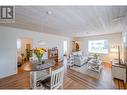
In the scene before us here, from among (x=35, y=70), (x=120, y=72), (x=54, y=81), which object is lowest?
(x=120, y=72)

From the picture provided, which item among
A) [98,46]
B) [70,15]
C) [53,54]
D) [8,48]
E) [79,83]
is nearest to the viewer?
[70,15]

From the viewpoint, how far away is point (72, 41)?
10375 millimetres

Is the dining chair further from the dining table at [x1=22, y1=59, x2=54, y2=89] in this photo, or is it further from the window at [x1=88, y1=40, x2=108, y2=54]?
the window at [x1=88, y1=40, x2=108, y2=54]

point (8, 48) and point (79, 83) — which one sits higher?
point (8, 48)

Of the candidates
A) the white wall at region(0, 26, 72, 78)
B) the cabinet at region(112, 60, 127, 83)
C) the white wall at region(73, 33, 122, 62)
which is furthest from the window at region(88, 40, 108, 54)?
the white wall at region(0, 26, 72, 78)

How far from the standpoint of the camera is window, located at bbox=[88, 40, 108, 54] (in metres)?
7.83

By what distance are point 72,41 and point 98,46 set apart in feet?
9.90

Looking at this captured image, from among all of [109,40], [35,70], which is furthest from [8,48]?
[109,40]

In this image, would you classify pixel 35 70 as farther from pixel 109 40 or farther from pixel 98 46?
pixel 98 46

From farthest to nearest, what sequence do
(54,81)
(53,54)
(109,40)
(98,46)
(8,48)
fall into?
(98,46) < (109,40) < (53,54) < (8,48) < (54,81)

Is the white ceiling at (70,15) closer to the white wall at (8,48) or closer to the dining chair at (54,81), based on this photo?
the white wall at (8,48)
